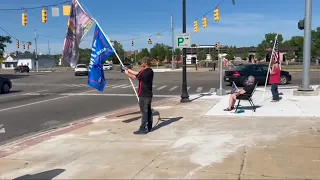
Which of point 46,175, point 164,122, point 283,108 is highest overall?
point 283,108

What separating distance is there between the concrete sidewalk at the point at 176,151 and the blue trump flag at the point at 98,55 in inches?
46.9

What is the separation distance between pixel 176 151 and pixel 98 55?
4.17 meters

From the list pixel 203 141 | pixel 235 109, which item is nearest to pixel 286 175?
pixel 203 141

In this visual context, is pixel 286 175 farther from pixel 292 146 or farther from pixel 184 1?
pixel 184 1

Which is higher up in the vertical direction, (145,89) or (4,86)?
(145,89)

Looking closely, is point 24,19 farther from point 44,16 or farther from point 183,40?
point 183,40

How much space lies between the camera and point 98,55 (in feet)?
32.4

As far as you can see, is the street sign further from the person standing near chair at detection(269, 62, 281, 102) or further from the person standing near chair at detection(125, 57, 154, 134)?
the person standing near chair at detection(125, 57, 154, 134)

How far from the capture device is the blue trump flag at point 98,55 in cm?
987

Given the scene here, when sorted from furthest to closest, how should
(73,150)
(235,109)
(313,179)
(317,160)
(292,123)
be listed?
1. (235,109)
2. (292,123)
3. (73,150)
4. (317,160)
5. (313,179)

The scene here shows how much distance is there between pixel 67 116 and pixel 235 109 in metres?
5.35

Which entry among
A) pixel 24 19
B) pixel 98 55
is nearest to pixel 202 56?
pixel 24 19

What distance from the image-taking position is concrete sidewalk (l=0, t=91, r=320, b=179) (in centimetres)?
553

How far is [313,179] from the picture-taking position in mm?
5051
